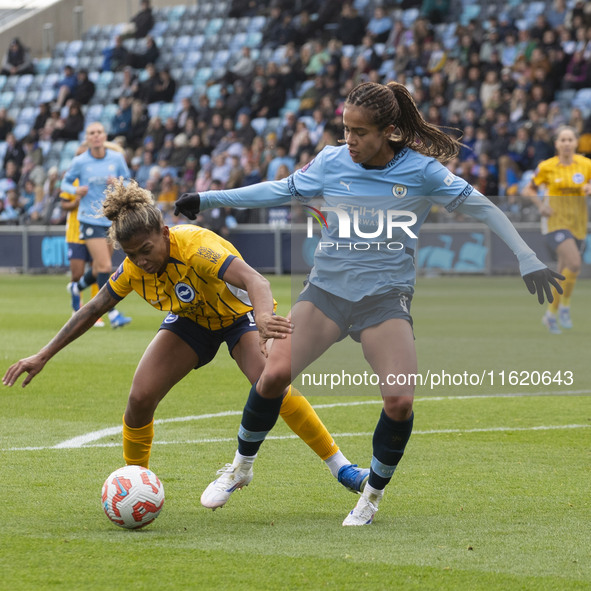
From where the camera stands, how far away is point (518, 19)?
79.6ft

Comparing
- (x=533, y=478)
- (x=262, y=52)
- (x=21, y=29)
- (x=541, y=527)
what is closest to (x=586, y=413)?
(x=533, y=478)

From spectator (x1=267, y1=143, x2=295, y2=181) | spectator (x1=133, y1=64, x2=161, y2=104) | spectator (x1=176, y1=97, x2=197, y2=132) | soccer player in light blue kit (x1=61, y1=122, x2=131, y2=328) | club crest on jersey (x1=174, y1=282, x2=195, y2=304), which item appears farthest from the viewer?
spectator (x1=133, y1=64, x2=161, y2=104)

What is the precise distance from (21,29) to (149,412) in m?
32.4

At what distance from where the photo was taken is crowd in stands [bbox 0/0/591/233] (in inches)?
830

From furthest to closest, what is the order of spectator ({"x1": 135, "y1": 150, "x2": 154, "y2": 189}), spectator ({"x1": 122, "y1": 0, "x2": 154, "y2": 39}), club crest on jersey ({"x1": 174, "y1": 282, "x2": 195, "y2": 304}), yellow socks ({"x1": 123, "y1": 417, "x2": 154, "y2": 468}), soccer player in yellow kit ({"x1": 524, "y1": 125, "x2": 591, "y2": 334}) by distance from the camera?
1. spectator ({"x1": 122, "y1": 0, "x2": 154, "y2": 39})
2. spectator ({"x1": 135, "y1": 150, "x2": 154, "y2": 189})
3. soccer player in yellow kit ({"x1": 524, "y1": 125, "x2": 591, "y2": 334})
4. yellow socks ({"x1": 123, "y1": 417, "x2": 154, "y2": 468})
5. club crest on jersey ({"x1": 174, "y1": 282, "x2": 195, "y2": 304})

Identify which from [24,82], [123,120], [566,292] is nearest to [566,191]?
[566,292]

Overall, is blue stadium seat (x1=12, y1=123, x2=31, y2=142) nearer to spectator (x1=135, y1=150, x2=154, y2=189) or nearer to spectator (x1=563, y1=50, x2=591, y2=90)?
spectator (x1=135, y1=150, x2=154, y2=189)

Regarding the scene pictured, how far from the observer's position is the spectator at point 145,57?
30703mm

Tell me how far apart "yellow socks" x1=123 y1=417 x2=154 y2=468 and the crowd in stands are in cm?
1332

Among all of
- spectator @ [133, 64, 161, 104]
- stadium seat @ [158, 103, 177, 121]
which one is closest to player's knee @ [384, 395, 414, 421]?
stadium seat @ [158, 103, 177, 121]

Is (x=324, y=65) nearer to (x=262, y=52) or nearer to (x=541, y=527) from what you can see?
(x=262, y=52)

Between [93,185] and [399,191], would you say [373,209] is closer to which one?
[399,191]

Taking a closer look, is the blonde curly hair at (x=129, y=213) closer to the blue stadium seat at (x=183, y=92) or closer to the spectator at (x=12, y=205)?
→ the spectator at (x=12, y=205)

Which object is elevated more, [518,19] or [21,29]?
[518,19]
